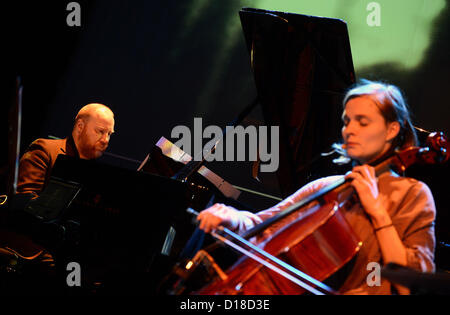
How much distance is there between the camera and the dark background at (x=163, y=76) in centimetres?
483

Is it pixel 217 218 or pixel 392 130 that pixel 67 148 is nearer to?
pixel 217 218

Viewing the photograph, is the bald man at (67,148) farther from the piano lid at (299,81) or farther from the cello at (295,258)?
the cello at (295,258)

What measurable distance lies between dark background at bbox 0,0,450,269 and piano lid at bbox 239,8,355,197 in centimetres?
166

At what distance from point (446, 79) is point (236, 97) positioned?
2666mm

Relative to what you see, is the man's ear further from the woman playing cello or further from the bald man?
the bald man

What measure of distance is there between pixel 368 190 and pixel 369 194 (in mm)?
17

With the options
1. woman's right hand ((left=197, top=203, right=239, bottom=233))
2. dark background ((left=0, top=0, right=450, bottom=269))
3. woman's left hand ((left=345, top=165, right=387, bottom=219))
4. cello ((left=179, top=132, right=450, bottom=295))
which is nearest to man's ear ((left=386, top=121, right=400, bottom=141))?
woman's left hand ((left=345, top=165, right=387, bottom=219))

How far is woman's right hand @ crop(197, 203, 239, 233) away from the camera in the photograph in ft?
5.19

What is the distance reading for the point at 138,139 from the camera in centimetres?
529

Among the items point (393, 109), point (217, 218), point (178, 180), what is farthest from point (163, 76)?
point (217, 218)

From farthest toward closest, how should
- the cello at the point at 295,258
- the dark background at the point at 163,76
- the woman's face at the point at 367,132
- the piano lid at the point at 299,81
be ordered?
the dark background at the point at 163,76
the piano lid at the point at 299,81
the woman's face at the point at 367,132
the cello at the point at 295,258

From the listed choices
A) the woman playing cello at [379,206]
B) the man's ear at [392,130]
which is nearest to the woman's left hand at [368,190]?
the woman playing cello at [379,206]

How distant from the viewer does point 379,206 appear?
1570 mm

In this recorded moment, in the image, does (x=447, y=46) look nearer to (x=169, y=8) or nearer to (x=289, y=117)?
(x=289, y=117)
